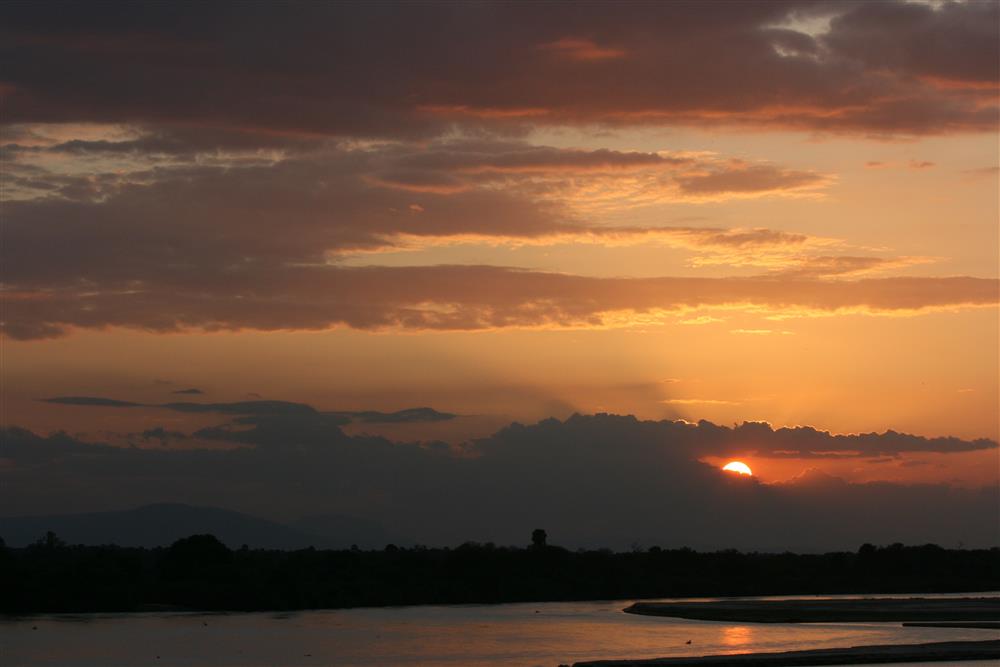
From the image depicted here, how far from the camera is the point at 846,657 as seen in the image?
5634 cm

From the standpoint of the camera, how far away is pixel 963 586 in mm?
140250

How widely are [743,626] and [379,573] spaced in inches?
2303

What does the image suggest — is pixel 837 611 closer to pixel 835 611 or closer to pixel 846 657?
pixel 835 611

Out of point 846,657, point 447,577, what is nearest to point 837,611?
point 846,657

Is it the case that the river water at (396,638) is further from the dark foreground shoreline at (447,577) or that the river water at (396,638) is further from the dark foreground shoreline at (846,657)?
the dark foreground shoreline at (447,577)

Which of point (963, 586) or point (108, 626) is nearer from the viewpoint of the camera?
point (108, 626)

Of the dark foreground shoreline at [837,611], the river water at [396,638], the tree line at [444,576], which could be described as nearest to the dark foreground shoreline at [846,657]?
the river water at [396,638]

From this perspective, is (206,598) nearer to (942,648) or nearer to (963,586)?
(942,648)

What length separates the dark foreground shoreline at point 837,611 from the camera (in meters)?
86.0

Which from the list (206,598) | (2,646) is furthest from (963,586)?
(2,646)

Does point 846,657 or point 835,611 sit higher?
point 835,611

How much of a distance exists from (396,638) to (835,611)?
34.5 metres

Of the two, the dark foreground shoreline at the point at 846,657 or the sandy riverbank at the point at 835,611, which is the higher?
the sandy riverbank at the point at 835,611

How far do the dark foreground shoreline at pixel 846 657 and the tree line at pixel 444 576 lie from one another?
201ft
